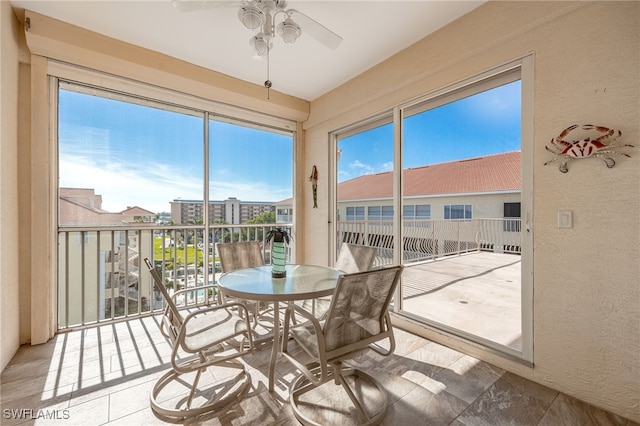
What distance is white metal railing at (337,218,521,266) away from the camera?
3343 millimetres

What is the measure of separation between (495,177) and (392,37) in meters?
1.82

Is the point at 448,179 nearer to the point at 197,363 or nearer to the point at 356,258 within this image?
the point at 356,258

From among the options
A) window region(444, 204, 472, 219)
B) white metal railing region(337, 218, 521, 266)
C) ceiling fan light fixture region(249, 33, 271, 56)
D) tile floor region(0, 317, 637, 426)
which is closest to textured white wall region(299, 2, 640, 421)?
tile floor region(0, 317, 637, 426)

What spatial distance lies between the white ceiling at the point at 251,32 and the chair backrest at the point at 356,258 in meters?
2.07

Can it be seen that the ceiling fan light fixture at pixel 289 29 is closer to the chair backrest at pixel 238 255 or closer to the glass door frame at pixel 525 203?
the glass door frame at pixel 525 203

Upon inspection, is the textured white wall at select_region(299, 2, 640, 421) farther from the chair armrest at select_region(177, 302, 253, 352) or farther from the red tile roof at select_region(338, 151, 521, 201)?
the chair armrest at select_region(177, 302, 253, 352)

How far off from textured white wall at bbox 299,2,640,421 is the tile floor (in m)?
0.25

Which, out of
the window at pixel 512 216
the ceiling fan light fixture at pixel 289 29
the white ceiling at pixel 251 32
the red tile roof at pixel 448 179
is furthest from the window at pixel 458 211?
the ceiling fan light fixture at pixel 289 29

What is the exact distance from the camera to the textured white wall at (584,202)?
156 centimetres

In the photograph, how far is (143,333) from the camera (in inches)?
106

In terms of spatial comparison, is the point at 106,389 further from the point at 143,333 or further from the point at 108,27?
the point at 108,27

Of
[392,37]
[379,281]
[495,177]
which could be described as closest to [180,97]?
[392,37]

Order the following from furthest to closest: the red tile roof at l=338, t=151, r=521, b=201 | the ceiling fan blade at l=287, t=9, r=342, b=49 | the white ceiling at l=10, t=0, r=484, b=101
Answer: the red tile roof at l=338, t=151, r=521, b=201 → the white ceiling at l=10, t=0, r=484, b=101 → the ceiling fan blade at l=287, t=9, r=342, b=49

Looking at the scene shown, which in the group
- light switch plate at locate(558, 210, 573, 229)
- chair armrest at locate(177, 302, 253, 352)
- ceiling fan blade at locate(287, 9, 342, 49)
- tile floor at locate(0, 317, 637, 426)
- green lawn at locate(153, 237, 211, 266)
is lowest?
tile floor at locate(0, 317, 637, 426)
